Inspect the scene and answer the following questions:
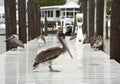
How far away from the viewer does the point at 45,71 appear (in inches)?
436

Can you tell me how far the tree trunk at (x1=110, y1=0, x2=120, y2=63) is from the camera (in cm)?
1405

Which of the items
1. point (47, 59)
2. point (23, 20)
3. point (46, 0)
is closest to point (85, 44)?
point (23, 20)

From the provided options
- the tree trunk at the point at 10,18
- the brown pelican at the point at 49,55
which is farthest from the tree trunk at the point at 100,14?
the brown pelican at the point at 49,55

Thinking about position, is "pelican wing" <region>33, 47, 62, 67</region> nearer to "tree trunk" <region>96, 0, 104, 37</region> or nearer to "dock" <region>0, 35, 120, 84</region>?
"dock" <region>0, 35, 120, 84</region>

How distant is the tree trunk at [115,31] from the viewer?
46.1 ft

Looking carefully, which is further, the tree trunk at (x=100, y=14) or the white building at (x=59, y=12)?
the white building at (x=59, y=12)

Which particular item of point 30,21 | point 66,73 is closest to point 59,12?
point 30,21

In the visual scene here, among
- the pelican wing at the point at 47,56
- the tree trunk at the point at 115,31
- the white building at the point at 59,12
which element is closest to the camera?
the pelican wing at the point at 47,56

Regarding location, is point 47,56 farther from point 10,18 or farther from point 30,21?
point 30,21

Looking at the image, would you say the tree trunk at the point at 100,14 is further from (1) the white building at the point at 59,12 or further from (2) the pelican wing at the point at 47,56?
Answer: (1) the white building at the point at 59,12

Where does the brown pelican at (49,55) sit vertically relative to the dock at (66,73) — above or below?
above

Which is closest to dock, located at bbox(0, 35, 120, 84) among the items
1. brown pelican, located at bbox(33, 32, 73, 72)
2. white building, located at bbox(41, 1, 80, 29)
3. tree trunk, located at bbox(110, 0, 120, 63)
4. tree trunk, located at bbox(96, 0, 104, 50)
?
brown pelican, located at bbox(33, 32, 73, 72)

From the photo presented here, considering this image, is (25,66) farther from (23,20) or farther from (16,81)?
(23,20)

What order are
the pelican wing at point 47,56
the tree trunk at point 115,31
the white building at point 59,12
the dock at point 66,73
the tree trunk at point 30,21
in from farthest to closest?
the white building at point 59,12 < the tree trunk at point 30,21 < the tree trunk at point 115,31 < the pelican wing at point 47,56 < the dock at point 66,73
